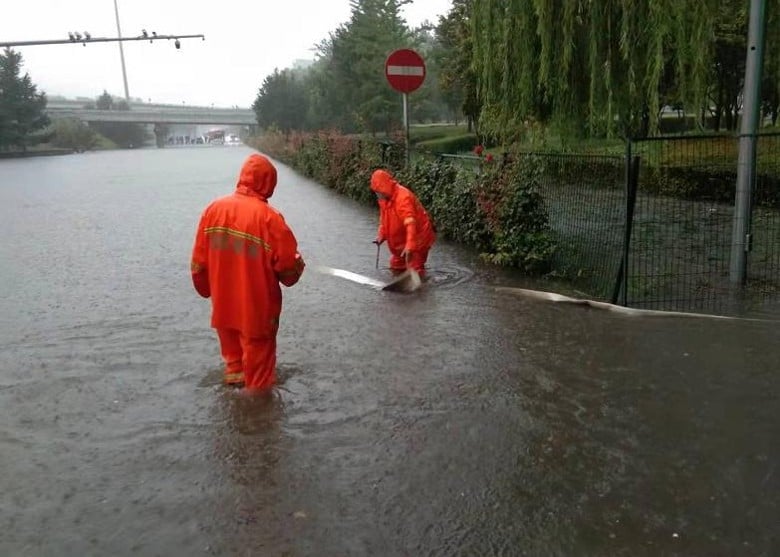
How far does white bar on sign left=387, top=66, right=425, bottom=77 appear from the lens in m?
11.5

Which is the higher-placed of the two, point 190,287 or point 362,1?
point 362,1

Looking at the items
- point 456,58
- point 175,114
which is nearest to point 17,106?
point 175,114

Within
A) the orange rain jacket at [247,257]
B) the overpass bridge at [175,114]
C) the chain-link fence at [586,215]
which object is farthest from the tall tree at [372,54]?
the overpass bridge at [175,114]

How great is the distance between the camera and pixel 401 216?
7766 mm

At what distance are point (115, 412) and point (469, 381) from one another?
226cm

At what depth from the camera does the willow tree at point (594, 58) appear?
693 cm

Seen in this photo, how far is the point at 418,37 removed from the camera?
5069 centimetres

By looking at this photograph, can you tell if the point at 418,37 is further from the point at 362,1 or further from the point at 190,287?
the point at 190,287

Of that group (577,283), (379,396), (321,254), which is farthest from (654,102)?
(321,254)

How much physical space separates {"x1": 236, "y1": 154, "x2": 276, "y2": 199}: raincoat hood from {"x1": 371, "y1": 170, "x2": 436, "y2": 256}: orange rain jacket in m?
3.07

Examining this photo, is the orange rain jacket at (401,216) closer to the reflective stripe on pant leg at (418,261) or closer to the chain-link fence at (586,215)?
the reflective stripe on pant leg at (418,261)

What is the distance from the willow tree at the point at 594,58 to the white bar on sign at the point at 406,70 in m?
3.27

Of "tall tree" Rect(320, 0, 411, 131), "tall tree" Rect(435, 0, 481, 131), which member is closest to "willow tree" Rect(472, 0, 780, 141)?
"tall tree" Rect(435, 0, 481, 131)

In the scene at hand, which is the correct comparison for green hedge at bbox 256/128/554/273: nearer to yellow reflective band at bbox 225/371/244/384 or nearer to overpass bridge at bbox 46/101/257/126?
yellow reflective band at bbox 225/371/244/384
